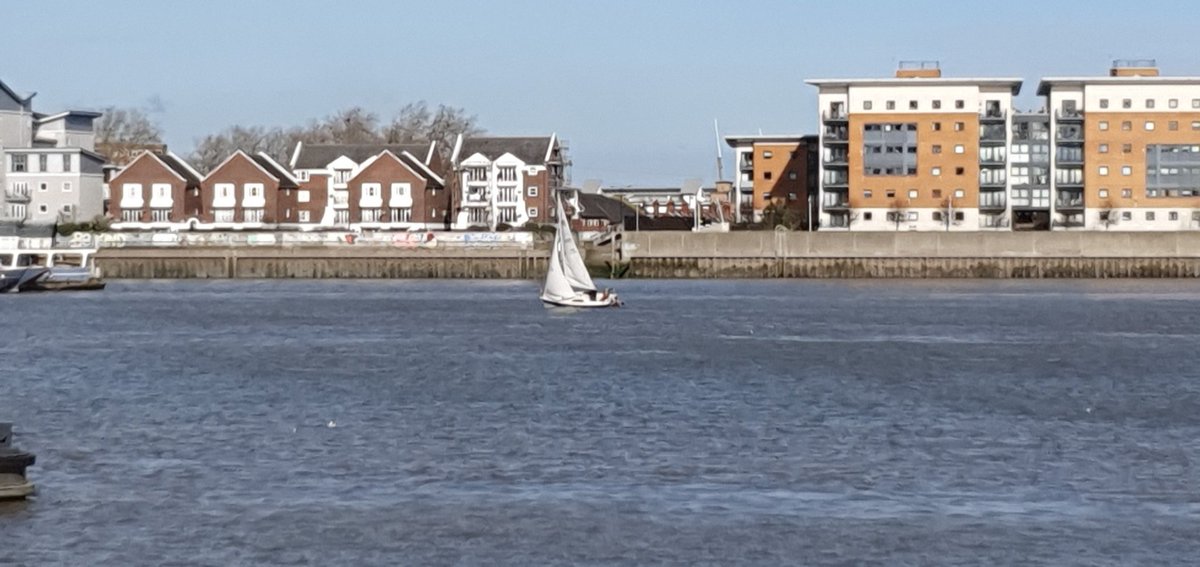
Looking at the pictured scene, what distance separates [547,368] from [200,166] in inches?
5600

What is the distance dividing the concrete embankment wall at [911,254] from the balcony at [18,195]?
47.8 m

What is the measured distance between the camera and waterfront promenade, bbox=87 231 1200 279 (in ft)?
390

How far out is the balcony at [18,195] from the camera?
14175cm

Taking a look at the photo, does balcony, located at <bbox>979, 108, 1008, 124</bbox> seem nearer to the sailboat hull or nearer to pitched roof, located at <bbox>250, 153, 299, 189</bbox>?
pitched roof, located at <bbox>250, 153, 299, 189</bbox>

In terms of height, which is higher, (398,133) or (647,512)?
(398,133)

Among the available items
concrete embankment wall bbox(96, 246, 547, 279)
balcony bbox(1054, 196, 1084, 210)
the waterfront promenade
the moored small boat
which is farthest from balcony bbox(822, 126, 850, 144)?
the moored small boat

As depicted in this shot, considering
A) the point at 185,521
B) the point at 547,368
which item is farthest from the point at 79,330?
the point at 185,521

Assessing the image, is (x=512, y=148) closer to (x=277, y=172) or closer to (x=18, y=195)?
(x=277, y=172)

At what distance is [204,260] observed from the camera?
125 metres

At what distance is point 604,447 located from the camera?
3105 cm

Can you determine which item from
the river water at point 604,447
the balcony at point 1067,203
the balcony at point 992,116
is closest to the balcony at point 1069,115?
the balcony at point 992,116

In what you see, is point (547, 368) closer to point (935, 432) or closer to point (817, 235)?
point (935, 432)

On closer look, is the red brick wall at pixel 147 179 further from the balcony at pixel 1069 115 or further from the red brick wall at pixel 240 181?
the balcony at pixel 1069 115

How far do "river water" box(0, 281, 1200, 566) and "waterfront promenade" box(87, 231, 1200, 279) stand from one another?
180 ft
